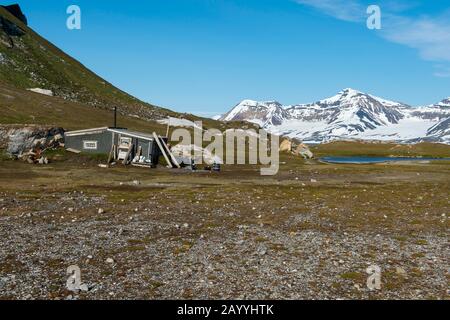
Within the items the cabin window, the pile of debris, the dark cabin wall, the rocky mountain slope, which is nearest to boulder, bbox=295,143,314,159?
the rocky mountain slope

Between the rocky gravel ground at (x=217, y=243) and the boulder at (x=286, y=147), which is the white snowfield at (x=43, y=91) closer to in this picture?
the boulder at (x=286, y=147)

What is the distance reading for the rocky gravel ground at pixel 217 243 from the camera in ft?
56.2

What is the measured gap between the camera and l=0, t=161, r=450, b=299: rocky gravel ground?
17.1 meters

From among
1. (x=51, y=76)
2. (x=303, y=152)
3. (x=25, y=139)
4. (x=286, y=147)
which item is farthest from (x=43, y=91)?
(x=303, y=152)

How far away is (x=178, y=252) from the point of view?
22453 mm

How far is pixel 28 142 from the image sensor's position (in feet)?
243

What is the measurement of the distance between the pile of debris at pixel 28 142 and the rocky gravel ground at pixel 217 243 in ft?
80.4

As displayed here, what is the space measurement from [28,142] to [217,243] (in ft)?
199

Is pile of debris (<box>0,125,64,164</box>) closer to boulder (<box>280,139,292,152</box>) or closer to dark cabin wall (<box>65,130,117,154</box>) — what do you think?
dark cabin wall (<box>65,130,117,154</box>)

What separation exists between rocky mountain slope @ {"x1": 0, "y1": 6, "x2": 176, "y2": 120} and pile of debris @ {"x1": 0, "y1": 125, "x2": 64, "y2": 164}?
60966 millimetres
